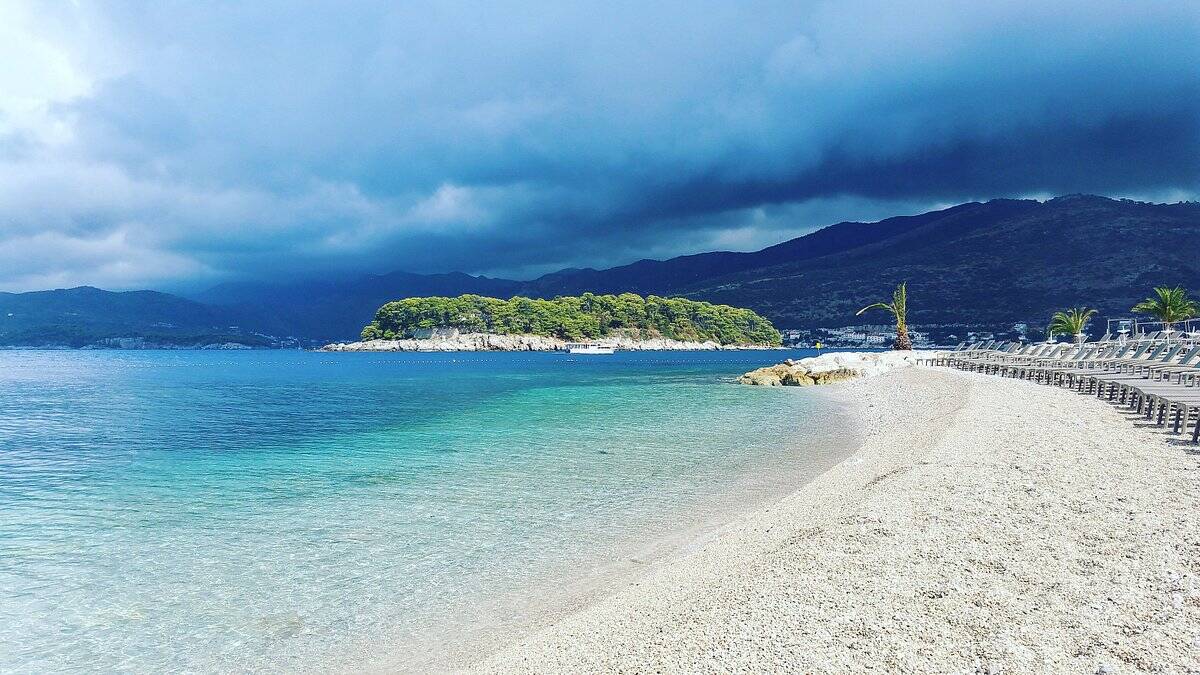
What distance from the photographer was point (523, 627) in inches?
264

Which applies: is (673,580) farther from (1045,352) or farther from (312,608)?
(1045,352)

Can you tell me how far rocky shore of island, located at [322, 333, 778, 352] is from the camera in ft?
570

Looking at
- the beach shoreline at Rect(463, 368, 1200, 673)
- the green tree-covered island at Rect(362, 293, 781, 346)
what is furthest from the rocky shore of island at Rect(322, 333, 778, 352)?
the beach shoreline at Rect(463, 368, 1200, 673)

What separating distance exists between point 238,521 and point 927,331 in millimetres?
158800

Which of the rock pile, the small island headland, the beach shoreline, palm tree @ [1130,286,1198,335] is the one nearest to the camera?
the beach shoreline

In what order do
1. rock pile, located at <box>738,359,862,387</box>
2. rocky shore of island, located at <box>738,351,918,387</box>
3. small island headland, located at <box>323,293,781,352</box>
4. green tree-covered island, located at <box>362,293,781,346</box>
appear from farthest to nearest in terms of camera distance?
1. green tree-covered island, located at <box>362,293,781,346</box>
2. small island headland, located at <box>323,293,781,352</box>
3. rocky shore of island, located at <box>738,351,918,387</box>
4. rock pile, located at <box>738,359,862,387</box>

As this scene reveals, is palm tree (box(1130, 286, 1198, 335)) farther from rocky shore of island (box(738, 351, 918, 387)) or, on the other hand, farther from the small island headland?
the small island headland

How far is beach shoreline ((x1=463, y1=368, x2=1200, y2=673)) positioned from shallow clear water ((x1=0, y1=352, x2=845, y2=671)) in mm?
1564

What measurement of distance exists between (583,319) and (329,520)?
168714 mm

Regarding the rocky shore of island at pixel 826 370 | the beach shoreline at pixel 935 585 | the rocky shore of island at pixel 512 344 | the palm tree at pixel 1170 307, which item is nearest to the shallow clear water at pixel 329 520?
the beach shoreline at pixel 935 585

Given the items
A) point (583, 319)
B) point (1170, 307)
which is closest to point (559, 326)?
point (583, 319)

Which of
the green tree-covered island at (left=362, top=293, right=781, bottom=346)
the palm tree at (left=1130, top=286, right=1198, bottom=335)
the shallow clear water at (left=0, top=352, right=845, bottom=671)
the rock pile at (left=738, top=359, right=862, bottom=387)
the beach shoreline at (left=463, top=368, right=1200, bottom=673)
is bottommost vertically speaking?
the rock pile at (left=738, top=359, right=862, bottom=387)

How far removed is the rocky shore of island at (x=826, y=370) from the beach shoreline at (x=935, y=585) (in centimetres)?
3207

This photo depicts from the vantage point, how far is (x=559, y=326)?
582ft
